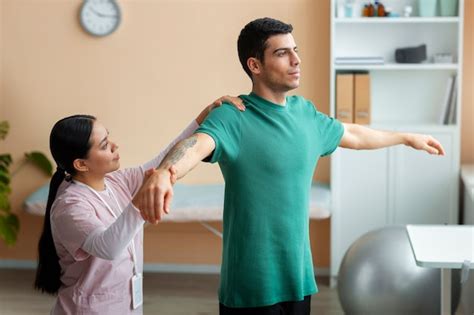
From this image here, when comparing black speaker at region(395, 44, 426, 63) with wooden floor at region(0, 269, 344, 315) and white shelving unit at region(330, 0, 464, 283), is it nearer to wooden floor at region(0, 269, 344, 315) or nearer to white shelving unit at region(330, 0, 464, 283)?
white shelving unit at region(330, 0, 464, 283)

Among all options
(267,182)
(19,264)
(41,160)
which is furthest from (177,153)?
(19,264)

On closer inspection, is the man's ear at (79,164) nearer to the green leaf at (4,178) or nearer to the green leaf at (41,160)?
the green leaf at (4,178)

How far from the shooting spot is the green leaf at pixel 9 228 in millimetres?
5054

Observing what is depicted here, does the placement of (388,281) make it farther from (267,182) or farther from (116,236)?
(116,236)

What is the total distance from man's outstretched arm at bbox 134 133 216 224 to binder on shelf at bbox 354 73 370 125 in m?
2.86

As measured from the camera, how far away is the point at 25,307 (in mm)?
4723

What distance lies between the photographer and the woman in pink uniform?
2.33 meters

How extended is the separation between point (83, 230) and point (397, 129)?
2896mm

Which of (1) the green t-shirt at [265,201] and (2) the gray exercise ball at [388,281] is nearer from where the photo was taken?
(1) the green t-shirt at [265,201]

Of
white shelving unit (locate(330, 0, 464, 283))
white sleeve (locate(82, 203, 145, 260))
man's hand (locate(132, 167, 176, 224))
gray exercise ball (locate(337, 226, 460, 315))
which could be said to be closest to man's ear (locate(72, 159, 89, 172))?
white sleeve (locate(82, 203, 145, 260))

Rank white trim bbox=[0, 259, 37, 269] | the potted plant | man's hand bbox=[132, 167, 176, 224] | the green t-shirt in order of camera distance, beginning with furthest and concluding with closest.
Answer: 1. white trim bbox=[0, 259, 37, 269]
2. the potted plant
3. the green t-shirt
4. man's hand bbox=[132, 167, 176, 224]

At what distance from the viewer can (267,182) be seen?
2.28 metres

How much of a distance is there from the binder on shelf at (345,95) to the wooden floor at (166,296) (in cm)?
98

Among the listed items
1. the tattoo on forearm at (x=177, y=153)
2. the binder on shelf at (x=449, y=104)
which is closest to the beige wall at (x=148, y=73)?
the binder on shelf at (x=449, y=104)
